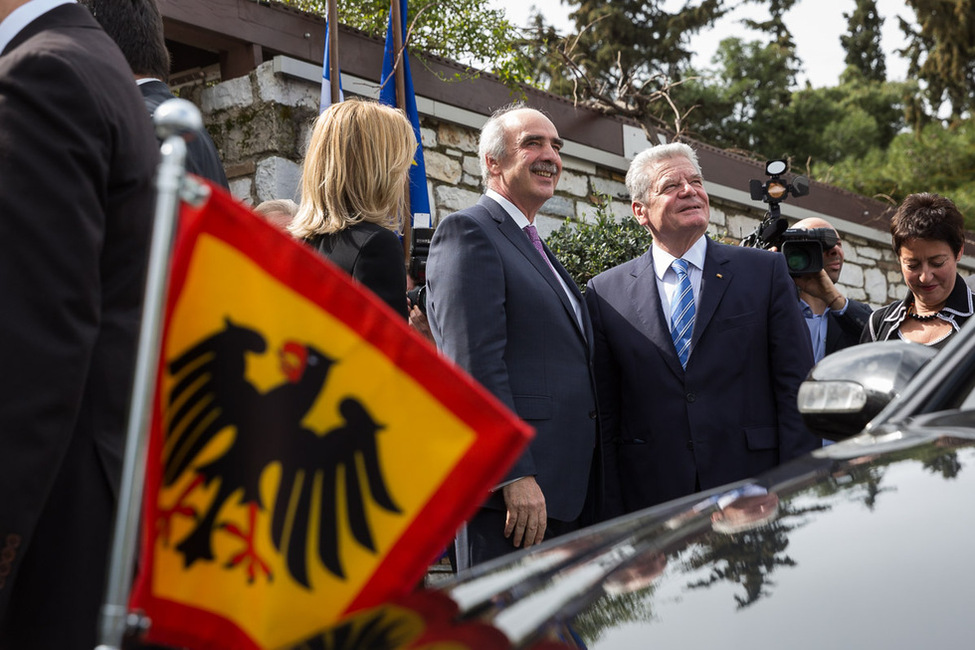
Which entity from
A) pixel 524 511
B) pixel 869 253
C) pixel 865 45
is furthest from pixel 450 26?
pixel 865 45

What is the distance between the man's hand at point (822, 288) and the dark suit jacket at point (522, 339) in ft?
6.04

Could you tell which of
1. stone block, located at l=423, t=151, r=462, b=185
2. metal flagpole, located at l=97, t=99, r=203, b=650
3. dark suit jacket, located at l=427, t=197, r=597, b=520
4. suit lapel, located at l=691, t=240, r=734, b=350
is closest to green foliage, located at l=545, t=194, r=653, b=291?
stone block, located at l=423, t=151, r=462, b=185

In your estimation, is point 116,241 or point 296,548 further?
point 116,241

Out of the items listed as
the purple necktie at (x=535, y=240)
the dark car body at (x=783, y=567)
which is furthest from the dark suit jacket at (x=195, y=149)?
the dark car body at (x=783, y=567)

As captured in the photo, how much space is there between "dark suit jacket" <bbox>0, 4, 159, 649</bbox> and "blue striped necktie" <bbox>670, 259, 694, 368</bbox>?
2194 mm

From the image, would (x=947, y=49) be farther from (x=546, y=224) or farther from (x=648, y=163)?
(x=648, y=163)

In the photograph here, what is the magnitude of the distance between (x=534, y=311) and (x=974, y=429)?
1.91 metres

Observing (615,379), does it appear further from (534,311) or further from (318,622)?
(318,622)

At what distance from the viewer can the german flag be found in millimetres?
1333

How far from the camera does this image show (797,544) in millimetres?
1354

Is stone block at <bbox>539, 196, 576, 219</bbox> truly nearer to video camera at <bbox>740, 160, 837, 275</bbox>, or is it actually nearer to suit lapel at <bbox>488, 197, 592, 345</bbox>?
video camera at <bbox>740, 160, 837, 275</bbox>

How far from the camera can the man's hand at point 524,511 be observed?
326 centimetres

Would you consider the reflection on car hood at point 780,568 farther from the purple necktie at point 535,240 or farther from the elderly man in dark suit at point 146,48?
the purple necktie at point 535,240

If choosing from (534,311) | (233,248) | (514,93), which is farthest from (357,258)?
(514,93)
